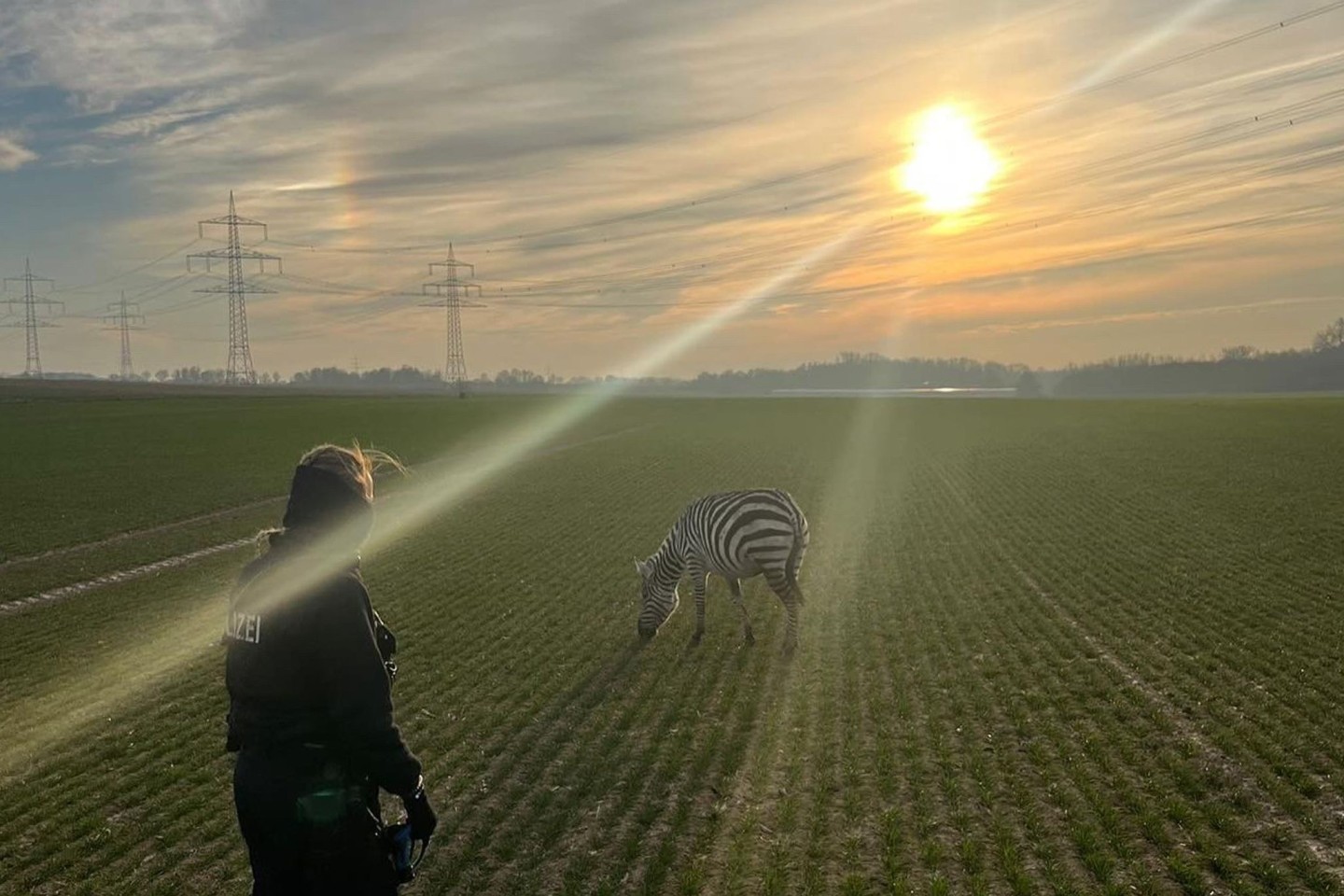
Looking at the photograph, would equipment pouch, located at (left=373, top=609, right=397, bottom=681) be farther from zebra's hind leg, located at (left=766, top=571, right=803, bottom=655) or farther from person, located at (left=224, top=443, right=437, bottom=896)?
zebra's hind leg, located at (left=766, top=571, right=803, bottom=655)

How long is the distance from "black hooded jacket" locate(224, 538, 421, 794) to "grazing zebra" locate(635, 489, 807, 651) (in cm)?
1140

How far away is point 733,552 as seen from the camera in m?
15.6

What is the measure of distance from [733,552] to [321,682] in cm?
1157

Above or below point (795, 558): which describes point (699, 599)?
below

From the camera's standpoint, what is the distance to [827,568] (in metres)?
23.4

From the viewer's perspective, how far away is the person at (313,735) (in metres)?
4.37

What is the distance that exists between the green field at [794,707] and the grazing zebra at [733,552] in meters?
0.73

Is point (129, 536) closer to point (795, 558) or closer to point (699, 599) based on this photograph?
point (699, 599)

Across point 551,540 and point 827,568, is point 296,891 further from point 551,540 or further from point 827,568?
point 551,540

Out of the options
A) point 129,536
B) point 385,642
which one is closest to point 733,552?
point 385,642

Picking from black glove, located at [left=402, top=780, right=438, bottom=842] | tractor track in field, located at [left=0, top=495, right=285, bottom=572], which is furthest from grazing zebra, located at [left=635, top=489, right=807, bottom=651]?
tractor track in field, located at [left=0, top=495, right=285, bottom=572]

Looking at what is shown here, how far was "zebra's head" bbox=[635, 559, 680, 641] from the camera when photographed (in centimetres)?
1658

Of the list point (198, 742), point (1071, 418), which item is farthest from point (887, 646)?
point (1071, 418)

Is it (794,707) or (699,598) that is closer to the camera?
(794,707)
